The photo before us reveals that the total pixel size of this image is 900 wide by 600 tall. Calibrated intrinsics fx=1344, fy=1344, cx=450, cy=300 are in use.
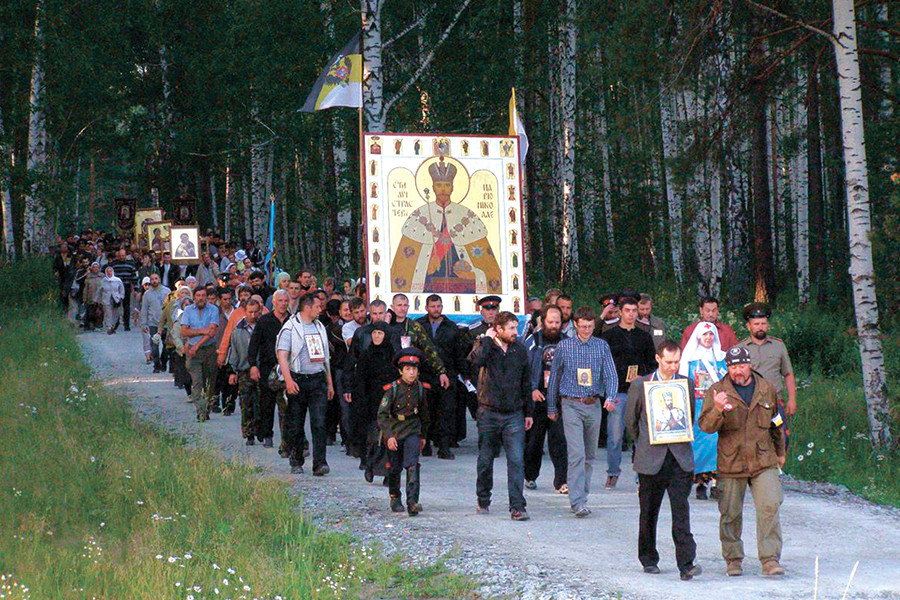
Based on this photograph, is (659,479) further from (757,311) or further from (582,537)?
(757,311)

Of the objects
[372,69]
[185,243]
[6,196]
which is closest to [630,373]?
[372,69]

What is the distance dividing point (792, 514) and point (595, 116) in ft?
121

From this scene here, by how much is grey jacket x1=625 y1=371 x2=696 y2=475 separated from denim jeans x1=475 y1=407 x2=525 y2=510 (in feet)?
6.80

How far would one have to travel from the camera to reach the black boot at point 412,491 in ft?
41.6

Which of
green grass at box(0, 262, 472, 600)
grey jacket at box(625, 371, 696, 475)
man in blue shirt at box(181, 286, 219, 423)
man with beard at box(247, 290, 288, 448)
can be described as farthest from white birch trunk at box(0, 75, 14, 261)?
grey jacket at box(625, 371, 696, 475)

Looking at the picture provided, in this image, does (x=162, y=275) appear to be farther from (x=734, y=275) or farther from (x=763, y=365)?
(x=763, y=365)

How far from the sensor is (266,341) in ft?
54.5

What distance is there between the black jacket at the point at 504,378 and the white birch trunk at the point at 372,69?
13112mm

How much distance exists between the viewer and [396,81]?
3647cm

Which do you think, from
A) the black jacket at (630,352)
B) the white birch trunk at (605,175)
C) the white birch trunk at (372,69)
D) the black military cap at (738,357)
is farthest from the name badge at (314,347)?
the white birch trunk at (605,175)

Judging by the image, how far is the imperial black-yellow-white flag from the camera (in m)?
23.4

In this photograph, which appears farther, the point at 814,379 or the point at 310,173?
the point at 310,173

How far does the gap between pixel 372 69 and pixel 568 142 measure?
7.14m

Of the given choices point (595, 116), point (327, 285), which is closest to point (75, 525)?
point (327, 285)
